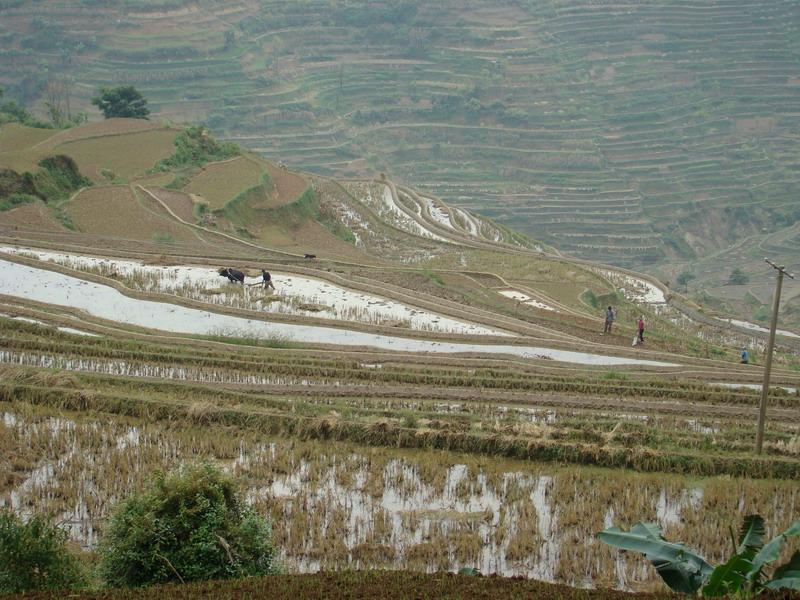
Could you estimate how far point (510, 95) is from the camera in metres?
70.1

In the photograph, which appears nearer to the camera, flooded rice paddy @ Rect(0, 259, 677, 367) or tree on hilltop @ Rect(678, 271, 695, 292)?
flooded rice paddy @ Rect(0, 259, 677, 367)

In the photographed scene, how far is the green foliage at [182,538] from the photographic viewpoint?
26.4ft

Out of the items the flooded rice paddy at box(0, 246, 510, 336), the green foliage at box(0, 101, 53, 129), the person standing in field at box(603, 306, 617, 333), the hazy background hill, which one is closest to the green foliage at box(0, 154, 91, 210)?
the flooded rice paddy at box(0, 246, 510, 336)

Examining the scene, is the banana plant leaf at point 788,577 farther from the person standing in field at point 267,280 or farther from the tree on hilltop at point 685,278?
the tree on hilltop at point 685,278

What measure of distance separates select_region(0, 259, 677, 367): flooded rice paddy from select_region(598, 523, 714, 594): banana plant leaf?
30.6 feet

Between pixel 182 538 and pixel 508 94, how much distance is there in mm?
64667

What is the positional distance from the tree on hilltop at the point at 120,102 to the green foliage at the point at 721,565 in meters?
36.6

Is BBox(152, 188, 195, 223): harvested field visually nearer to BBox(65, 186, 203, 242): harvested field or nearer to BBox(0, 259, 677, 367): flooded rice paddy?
BBox(65, 186, 203, 242): harvested field

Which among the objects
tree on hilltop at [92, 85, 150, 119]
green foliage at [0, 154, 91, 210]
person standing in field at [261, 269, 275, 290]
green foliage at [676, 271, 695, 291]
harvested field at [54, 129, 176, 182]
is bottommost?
green foliage at [676, 271, 695, 291]

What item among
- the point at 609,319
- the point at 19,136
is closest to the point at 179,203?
the point at 19,136

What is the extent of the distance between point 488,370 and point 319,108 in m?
56.3

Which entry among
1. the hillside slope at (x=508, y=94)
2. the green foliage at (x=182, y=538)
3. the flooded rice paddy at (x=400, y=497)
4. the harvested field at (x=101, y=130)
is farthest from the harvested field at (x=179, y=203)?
the hillside slope at (x=508, y=94)

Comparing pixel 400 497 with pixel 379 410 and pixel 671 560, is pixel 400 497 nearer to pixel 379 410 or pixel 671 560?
pixel 379 410

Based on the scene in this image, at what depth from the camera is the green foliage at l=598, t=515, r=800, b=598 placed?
23.3ft
